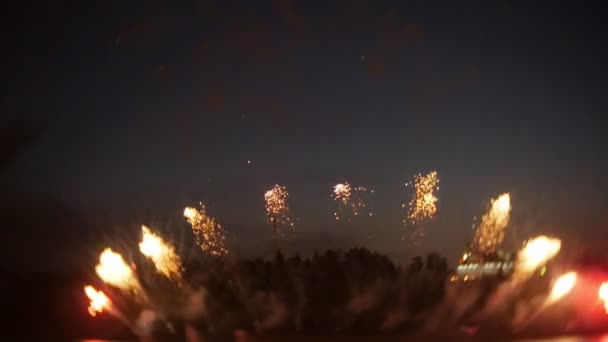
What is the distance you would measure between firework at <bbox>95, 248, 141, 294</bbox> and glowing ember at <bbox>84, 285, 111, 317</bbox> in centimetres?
74

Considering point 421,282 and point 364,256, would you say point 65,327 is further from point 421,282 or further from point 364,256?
point 364,256

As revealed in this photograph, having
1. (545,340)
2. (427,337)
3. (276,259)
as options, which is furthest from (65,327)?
(276,259)

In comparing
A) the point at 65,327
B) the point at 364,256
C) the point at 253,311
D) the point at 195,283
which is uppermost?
the point at 364,256

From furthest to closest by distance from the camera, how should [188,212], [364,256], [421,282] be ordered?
[364,256]
[421,282]
[188,212]

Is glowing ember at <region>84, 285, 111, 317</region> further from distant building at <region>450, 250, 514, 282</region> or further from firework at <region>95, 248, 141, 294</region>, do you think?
distant building at <region>450, 250, 514, 282</region>

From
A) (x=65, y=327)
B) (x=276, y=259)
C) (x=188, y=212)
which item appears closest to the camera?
(x=65, y=327)

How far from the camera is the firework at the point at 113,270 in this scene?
34188 mm

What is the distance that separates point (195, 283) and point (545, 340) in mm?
30424

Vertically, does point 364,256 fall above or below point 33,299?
above

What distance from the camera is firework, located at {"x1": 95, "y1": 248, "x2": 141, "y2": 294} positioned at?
112 ft

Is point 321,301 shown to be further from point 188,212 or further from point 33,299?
point 33,299

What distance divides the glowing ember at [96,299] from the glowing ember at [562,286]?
21.6 metres

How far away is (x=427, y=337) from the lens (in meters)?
30.7

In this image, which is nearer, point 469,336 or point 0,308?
point 469,336
